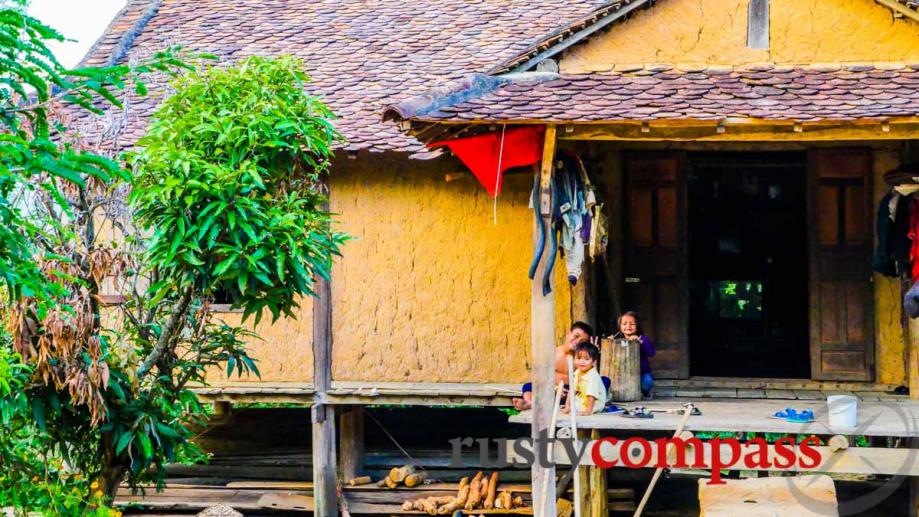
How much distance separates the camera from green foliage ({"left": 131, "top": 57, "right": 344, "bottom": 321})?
27.2ft

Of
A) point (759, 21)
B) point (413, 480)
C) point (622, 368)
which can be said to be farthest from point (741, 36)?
point (413, 480)

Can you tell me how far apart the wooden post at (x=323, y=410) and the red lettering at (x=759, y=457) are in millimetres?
4433

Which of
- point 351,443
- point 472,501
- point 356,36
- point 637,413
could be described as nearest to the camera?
point 637,413

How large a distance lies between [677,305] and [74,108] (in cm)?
652

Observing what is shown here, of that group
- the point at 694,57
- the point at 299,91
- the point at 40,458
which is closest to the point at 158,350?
the point at 40,458

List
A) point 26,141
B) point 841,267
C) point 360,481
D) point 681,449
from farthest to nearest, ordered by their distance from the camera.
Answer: point 360,481 → point 841,267 → point 681,449 → point 26,141

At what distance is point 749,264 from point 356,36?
562 cm

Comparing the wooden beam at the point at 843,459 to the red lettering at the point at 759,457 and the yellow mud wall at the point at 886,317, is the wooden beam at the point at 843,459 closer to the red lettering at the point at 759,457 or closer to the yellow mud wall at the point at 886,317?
the red lettering at the point at 759,457

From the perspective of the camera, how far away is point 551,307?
9.48 meters

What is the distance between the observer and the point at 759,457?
927 centimetres

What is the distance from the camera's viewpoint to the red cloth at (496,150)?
9.48m

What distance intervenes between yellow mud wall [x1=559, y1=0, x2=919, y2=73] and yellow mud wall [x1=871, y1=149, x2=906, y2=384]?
5.06ft

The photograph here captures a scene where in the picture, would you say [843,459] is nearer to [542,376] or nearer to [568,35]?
[542,376]

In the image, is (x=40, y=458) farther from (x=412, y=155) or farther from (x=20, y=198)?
(x=412, y=155)
